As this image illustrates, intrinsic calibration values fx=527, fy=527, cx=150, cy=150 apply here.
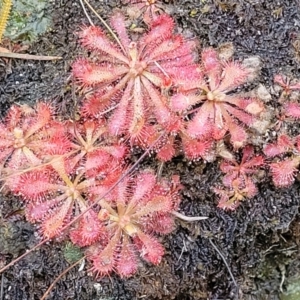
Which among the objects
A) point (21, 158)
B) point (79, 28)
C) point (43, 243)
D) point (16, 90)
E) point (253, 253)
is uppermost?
point (79, 28)

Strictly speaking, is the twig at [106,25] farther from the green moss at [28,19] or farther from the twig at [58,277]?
the twig at [58,277]

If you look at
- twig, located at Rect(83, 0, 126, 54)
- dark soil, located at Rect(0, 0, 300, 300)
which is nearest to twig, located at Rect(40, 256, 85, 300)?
dark soil, located at Rect(0, 0, 300, 300)

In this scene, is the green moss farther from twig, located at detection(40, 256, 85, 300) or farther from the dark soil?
twig, located at detection(40, 256, 85, 300)

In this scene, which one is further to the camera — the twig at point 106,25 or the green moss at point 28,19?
the green moss at point 28,19

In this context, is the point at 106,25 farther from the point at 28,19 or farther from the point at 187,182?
the point at 187,182

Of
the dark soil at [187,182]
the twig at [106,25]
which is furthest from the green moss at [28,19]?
the twig at [106,25]

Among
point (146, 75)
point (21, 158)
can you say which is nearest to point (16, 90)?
point (21, 158)

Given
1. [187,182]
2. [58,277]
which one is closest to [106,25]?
[187,182]

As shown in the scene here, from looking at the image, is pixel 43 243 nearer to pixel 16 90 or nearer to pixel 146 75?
pixel 16 90
